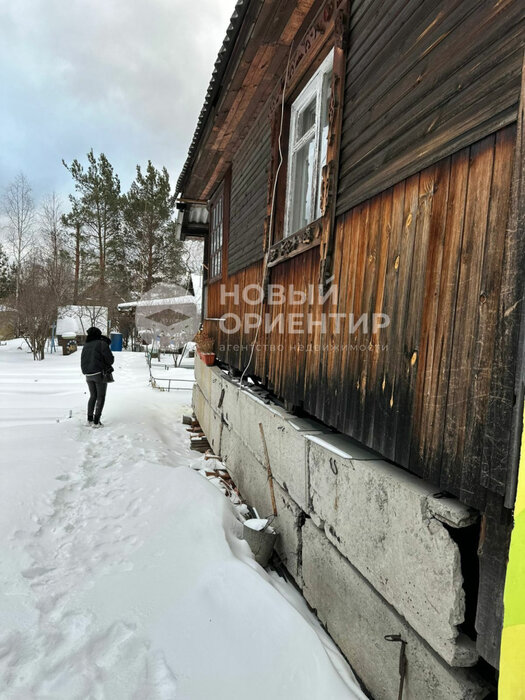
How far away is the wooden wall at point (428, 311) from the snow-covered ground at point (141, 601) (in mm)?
1218

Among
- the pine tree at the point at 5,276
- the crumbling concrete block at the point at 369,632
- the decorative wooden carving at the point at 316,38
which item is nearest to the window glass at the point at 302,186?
the decorative wooden carving at the point at 316,38

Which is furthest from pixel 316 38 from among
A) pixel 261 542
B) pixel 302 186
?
pixel 261 542

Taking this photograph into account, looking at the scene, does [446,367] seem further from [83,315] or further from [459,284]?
[83,315]

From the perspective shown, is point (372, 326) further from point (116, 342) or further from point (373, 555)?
point (116, 342)

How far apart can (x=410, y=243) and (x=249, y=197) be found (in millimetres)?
3877

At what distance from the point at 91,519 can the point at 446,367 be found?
3341 mm

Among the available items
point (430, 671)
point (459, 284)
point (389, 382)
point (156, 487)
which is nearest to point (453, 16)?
point (459, 284)

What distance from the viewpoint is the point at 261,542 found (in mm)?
3244

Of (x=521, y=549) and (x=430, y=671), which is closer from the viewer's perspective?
(x=521, y=549)

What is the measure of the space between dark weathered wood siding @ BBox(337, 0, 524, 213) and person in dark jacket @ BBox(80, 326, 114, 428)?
5.73 meters

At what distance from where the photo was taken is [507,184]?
140 cm

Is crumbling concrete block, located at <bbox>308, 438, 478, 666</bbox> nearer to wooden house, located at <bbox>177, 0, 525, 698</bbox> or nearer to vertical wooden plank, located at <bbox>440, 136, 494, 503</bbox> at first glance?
wooden house, located at <bbox>177, 0, 525, 698</bbox>

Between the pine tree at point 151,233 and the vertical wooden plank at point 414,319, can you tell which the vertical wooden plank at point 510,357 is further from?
the pine tree at point 151,233

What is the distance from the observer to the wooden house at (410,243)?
143 centimetres
